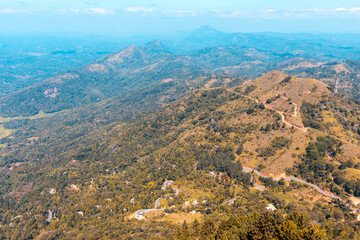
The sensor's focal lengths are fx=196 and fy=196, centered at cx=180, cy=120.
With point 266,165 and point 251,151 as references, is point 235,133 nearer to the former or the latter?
point 251,151

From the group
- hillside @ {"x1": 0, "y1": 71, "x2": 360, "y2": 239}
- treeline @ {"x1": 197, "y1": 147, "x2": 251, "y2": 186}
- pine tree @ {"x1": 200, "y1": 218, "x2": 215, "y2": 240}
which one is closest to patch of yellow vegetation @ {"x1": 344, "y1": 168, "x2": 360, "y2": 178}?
hillside @ {"x1": 0, "y1": 71, "x2": 360, "y2": 239}

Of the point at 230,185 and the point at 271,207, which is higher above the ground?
the point at 271,207

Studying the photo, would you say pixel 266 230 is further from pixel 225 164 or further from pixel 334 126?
pixel 334 126

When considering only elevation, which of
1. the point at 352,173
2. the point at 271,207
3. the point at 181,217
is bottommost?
the point at 181,217

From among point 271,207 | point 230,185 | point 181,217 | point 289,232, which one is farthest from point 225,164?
point 289,232

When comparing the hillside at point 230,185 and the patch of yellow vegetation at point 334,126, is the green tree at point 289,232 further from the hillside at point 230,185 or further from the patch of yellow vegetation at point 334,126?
the patch of yellow vegetation at point 334,126

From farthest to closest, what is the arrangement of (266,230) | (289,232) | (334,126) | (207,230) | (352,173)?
(334,126) → (352,173) → (207,230) → (266,230) → (289,232)

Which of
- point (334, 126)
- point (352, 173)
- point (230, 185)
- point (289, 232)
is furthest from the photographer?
point (334, 126)

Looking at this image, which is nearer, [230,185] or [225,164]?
[230,185]

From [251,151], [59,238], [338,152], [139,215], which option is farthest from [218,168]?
[59,238]

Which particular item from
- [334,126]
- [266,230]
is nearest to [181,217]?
[266,230]

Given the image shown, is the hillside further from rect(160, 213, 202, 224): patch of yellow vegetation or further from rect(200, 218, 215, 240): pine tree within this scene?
rect(200, 218, 215, 240): pine tree
